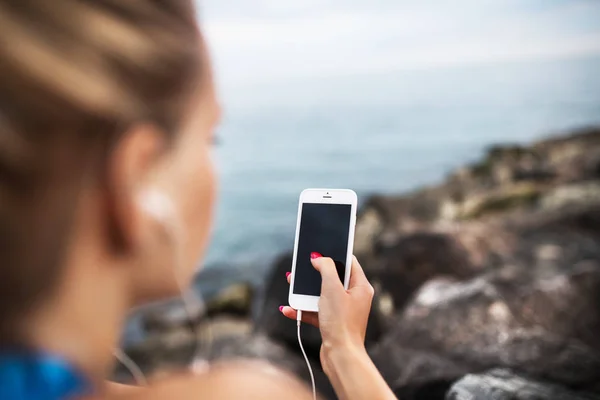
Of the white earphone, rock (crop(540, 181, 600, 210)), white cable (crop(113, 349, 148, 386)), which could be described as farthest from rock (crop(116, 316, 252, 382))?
the white earphone

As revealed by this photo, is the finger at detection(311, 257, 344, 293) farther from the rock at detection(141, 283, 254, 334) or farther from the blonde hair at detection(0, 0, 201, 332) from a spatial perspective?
the rock at detection(141, 283, 254, 334)

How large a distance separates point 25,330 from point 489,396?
1.15 metres

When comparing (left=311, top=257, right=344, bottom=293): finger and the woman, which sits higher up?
the woman

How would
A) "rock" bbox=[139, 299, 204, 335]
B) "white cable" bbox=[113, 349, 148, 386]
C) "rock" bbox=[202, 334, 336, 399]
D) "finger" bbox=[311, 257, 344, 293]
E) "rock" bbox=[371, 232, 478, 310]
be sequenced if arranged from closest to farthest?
"white cable" bbox=[113, 349, 148, 386] → "finger" bbox=[311, 257, 344, 293] → "rock" bbox=[202, 334, 336, 399] → "rock" bbox=[371, 232, 478, 310] → "rock" bbox=[139, 299, 204, 335]

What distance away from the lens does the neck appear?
378 millimetres

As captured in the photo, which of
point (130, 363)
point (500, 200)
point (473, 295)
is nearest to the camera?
point (130, 363)

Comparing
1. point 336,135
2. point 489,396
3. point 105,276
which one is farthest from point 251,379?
A: point 336,135

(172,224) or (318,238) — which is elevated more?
(172,224)

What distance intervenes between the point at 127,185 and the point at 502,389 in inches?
46.8

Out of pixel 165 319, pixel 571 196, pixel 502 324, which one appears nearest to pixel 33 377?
pixel 502 324

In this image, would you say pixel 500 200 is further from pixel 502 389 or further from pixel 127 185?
pixel 127 185

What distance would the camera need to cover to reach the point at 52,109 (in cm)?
36

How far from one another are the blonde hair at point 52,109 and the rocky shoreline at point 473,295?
0.46ft

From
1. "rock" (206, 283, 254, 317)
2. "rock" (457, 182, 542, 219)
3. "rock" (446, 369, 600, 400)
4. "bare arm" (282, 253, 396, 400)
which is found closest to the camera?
"bare arm" (282, 253, 396, 400)
